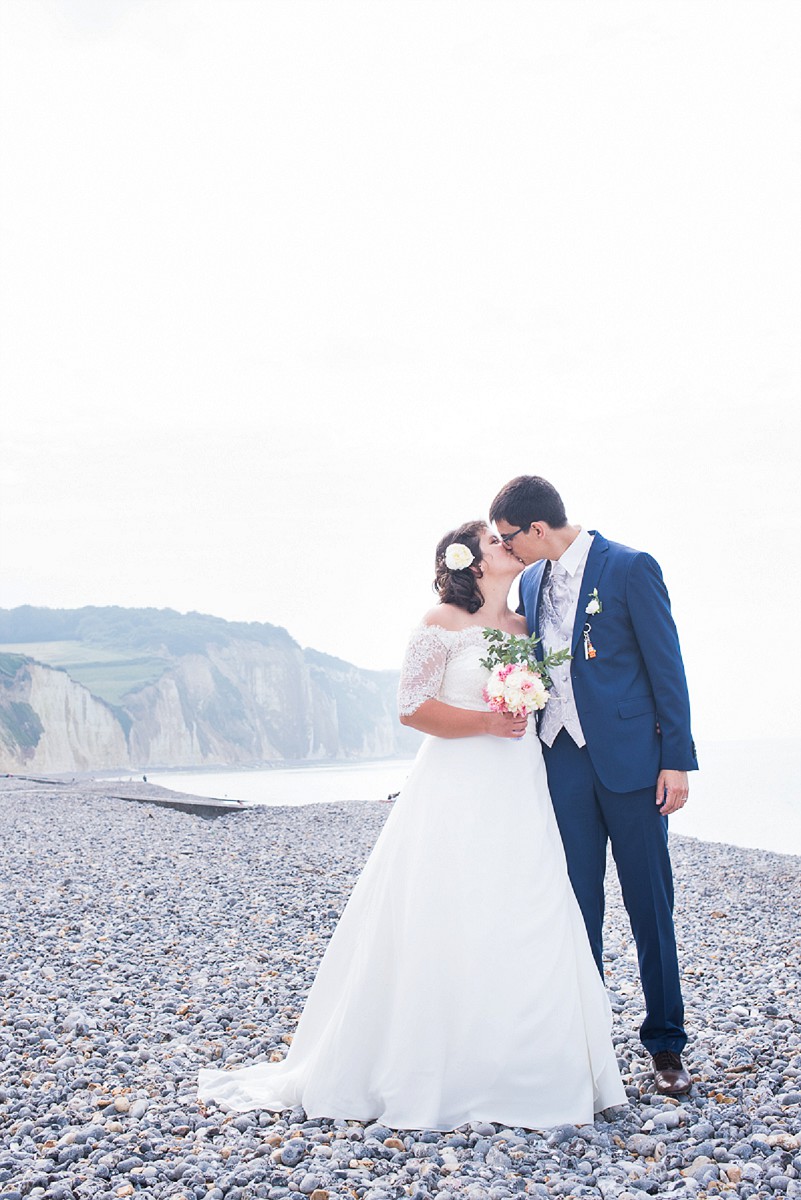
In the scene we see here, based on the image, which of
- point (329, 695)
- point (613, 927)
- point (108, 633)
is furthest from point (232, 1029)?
point (108, 633)

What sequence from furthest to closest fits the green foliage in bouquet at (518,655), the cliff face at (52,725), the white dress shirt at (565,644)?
the cliff face at (52,725) < the white dress shirt at (565,644) < the green foliage in bouquet at (518,655)

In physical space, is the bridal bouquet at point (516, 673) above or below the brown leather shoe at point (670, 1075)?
above

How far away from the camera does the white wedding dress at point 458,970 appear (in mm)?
3768

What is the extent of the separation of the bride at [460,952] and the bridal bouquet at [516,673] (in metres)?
0.11

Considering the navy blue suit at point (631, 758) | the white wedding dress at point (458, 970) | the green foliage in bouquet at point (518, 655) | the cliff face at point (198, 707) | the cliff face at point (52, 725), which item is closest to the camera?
the white wedding dress at point (458, 970)

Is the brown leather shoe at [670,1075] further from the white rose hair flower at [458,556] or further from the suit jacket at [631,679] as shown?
the white rose hair flower at [458,556]

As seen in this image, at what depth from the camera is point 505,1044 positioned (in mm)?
3760

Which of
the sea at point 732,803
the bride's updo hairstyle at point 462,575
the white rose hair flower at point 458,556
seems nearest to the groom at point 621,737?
the bride's updo hairstyle at point 462,575

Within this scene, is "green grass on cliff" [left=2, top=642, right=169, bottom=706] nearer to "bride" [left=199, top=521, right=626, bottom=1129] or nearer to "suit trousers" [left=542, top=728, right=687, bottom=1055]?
"bride" [left=199, top=521, right=626, bottom=1129]

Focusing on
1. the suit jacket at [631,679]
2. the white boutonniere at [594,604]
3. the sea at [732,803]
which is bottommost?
A: the sea at [732,803]

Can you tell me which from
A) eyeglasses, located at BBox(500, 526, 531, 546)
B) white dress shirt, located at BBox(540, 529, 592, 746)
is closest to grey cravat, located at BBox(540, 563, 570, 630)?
white dress shirt, located at BBox(540, 529, 592, 746)

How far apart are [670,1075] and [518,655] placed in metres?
1.84

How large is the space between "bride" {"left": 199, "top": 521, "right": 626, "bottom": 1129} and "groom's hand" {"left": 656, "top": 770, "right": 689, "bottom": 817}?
463 millimetres

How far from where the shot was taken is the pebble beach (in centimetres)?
334
